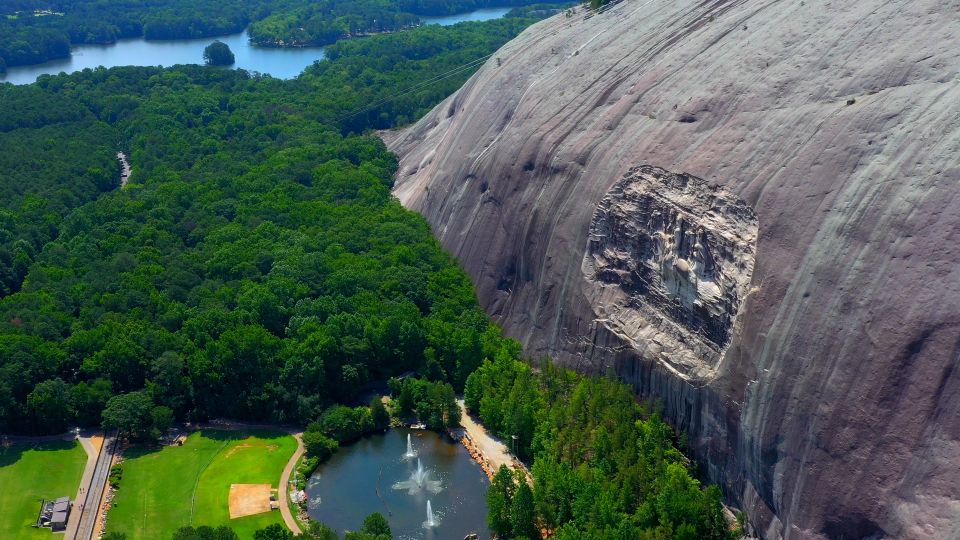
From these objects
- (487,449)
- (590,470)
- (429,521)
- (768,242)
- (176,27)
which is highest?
(768,242)

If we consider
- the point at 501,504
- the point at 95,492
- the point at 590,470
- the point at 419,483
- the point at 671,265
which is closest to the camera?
the point at 501,504

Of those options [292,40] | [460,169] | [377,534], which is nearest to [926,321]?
[377,534]

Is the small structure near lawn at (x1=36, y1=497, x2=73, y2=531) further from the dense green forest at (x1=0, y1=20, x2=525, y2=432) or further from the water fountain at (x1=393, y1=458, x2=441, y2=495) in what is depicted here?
the water fountain at (x1=393, y1=458, x2=441, y2=495)

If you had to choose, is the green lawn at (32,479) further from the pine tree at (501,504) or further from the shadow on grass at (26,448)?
the pine tree at (501,504)

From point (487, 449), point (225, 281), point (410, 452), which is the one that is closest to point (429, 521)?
point (410, 452)

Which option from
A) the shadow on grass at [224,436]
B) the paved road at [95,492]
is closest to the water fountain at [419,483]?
the shadow on grass at [224,436]

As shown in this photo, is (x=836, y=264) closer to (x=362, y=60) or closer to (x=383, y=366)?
(x=383, y=366)

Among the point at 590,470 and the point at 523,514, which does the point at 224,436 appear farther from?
the point at 590,470
